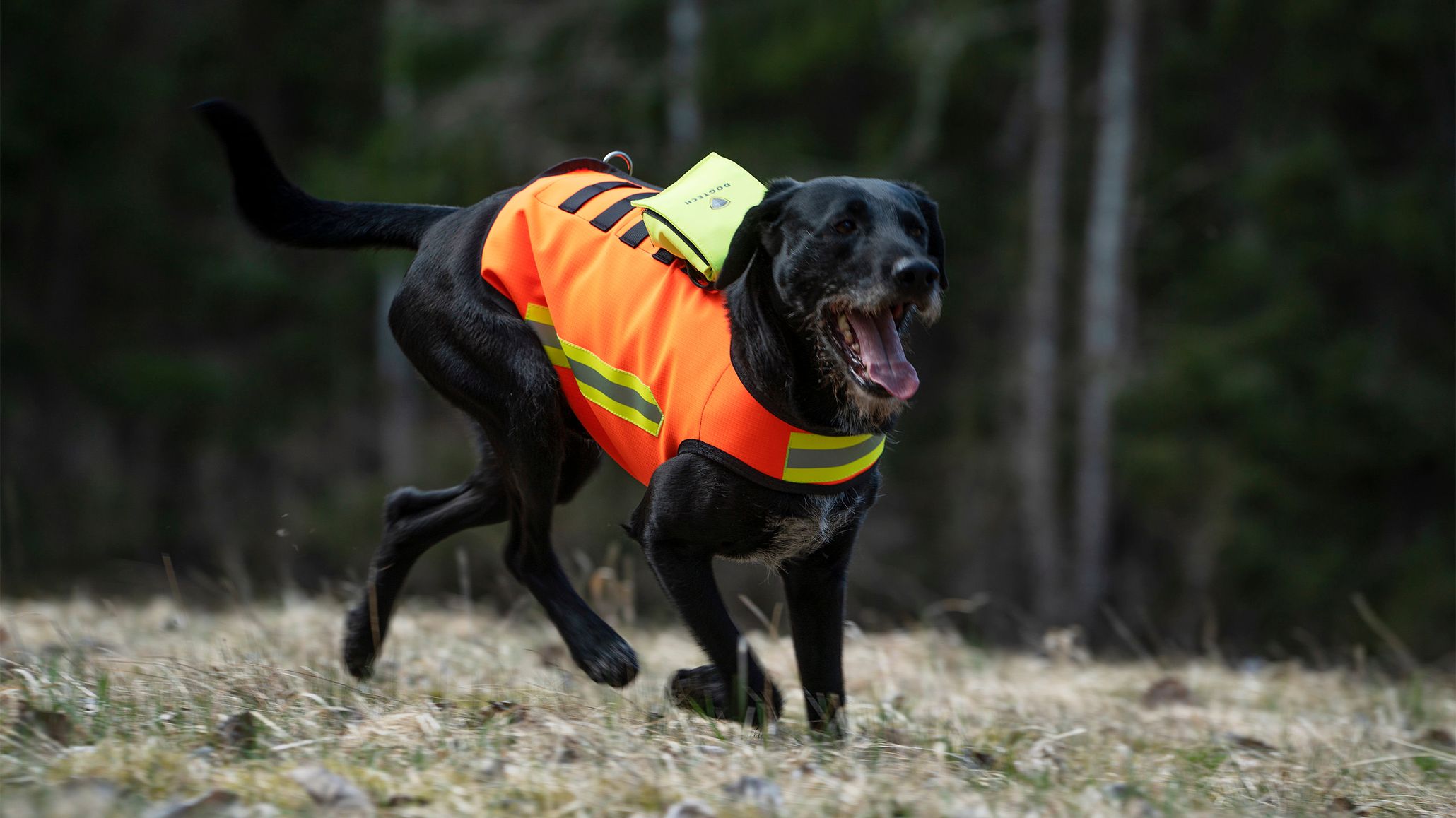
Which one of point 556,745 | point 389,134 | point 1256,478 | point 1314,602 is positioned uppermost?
point 389,134

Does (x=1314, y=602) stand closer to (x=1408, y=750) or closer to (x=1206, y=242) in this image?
(x=1206, y=242)

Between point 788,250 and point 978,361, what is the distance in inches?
544

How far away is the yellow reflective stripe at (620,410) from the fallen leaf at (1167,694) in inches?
91.8

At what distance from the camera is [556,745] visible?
3008 millimetres

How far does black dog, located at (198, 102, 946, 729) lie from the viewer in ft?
11.1

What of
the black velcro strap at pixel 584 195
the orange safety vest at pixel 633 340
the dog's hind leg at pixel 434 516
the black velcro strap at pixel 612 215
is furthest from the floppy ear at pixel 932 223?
the dog's hind leg at pixel 434 516

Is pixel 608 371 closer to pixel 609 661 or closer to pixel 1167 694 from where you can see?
pixel 609 661

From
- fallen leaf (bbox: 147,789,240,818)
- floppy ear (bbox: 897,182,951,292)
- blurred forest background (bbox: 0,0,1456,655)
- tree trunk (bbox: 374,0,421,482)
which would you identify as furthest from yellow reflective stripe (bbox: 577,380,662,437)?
tree trunk (bbox: 374,0,421,482)

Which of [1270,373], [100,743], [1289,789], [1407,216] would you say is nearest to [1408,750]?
[1289,789]

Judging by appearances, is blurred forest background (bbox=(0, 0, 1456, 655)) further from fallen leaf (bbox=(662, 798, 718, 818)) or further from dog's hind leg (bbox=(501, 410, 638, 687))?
fallen leaf (bbox=(662, 798, 718, 818))

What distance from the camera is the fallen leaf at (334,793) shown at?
2570 millimetres

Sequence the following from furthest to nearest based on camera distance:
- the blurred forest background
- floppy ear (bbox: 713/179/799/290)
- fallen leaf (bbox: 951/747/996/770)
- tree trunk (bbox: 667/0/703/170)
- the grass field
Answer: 1. tree trunk (bbox: 667/0/703/170)
2. the blurred forest background
3. floppy ear (bbox: 713/179/799/290)
4. fallen leaf (bbox: 951/747/996/770)
5. the grass field

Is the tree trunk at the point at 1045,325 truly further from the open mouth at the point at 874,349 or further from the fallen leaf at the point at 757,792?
the fallen leaf at the point at 757,792

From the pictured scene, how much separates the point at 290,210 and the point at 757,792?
8.27 feet
